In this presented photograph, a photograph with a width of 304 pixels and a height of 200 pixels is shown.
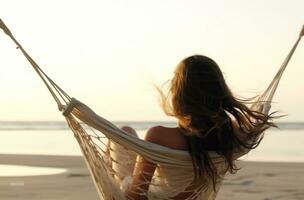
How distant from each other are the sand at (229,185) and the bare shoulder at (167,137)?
3404 millimetres

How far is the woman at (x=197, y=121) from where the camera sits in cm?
266

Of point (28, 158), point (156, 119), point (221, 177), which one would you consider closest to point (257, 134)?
point (221, 177)

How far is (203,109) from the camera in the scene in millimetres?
2656

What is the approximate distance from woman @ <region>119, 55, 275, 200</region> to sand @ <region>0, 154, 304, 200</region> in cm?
335

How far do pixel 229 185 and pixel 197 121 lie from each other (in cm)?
414

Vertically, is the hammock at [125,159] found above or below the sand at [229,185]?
above

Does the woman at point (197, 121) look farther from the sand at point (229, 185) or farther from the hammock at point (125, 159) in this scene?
the sand at point (229, 185)

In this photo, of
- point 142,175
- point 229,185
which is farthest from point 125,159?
point 229,185

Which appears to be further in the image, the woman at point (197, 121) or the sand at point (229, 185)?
the sand at point (229, 185)

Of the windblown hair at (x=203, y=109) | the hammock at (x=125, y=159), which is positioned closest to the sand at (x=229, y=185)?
the hammock at (x=125, y=159)

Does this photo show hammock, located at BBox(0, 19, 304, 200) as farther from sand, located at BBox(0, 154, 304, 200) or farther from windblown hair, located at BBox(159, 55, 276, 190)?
sand, located at BBox(0, 154, 304, 200)

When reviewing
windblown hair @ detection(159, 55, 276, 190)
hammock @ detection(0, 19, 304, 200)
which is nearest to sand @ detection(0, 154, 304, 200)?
hammock @ detection(0, 19, 304, 200)

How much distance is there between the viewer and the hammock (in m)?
2.63

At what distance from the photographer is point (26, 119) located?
979 inches
